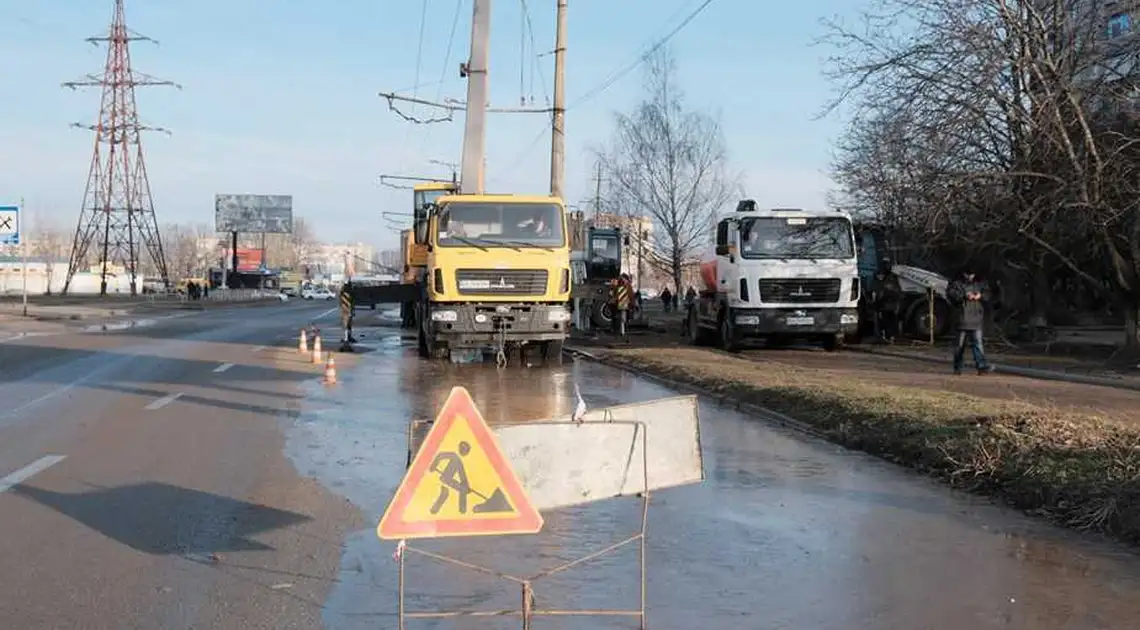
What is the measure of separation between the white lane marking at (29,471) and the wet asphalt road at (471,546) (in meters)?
0.07

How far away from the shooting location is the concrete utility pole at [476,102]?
29.1 metres

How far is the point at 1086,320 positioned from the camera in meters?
35.8

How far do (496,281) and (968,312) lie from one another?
816cm

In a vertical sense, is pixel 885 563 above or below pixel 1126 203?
below

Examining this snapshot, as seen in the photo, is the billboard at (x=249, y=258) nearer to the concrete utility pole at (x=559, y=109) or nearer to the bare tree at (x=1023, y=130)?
the concrete utility pole at (x=559, y=109)

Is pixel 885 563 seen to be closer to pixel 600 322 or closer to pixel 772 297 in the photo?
pixel 772 297

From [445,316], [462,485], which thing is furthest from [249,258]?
[462,485]

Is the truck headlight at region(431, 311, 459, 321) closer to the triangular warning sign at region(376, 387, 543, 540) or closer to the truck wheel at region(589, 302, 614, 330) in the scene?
the triangular warning sign at region(376, 387, 543, 540)

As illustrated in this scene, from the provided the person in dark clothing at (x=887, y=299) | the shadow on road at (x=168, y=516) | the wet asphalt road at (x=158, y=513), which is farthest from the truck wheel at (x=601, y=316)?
the shadow on road at (x=168, y=516)

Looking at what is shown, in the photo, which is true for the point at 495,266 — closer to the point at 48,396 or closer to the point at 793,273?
the point at 793,273

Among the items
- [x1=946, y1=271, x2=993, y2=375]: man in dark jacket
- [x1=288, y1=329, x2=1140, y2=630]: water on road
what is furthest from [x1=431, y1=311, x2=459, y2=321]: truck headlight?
[x1=288, y1=329, x2=1140, y2=630]: water on road

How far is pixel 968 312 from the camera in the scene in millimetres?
17375

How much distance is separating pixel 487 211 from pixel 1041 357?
11.3m

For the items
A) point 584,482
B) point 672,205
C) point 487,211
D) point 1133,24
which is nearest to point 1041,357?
point 1133,24
